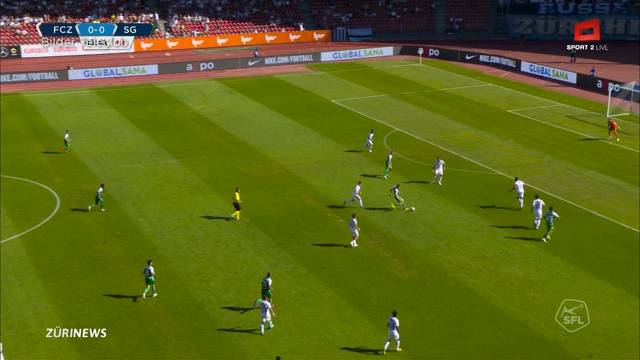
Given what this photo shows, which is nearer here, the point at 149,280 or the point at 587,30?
the point at 149,280

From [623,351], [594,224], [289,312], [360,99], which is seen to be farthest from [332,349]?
[360,99]

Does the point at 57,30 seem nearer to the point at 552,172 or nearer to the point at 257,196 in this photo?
the point at 257,196

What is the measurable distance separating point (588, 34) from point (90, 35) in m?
60.5

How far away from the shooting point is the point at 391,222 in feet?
133

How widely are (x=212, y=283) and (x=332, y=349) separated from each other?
7.36m

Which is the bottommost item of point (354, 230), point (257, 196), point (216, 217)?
point (216, 217)

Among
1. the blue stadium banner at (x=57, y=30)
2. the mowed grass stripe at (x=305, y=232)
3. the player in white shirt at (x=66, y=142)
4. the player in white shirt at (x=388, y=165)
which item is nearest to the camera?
the mowed grass stripe at (x=305, y=232)

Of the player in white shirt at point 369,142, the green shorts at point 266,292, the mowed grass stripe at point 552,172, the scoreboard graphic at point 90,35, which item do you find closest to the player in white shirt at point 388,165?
the player in white shirt at point 369,142

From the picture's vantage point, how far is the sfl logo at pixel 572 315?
30438 millimetres

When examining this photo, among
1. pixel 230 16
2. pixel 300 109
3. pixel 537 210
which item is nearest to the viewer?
pixel 537 210

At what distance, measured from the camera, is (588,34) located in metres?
99.8

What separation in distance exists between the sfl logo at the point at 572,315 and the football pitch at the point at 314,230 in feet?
0.49

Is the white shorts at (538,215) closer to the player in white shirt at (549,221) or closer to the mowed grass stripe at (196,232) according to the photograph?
the player in white shirt at (549,221)

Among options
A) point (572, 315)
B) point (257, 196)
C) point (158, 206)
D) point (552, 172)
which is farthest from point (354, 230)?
point (552, 172)
